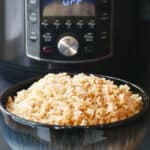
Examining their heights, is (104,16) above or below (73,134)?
above

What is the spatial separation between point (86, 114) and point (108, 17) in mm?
232

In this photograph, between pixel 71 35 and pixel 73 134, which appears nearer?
pixel 73 134

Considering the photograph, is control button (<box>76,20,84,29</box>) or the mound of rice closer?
the mound of rice

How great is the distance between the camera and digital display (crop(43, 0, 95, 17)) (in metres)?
0.67

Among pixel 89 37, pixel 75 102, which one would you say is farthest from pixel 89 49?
pixel 75 102

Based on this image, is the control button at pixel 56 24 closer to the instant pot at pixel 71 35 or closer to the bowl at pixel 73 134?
the instant pot at pixel 71 35

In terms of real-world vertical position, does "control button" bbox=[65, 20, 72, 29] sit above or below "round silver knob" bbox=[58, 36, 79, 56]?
above

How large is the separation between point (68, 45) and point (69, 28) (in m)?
0.02

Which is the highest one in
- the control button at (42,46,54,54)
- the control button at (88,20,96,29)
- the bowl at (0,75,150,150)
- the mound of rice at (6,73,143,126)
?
the control button at (88,20,96,29)

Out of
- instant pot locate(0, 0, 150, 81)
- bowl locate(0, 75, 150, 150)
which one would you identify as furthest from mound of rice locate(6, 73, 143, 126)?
instant pot locate(0, 0, 150, 81)

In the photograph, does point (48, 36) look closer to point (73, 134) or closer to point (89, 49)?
point (89, 49)

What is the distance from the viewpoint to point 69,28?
0.68 metres

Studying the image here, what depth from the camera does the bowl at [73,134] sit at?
0.47 metres

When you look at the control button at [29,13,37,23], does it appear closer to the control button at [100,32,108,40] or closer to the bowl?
the control button at [100,32,108,40]
